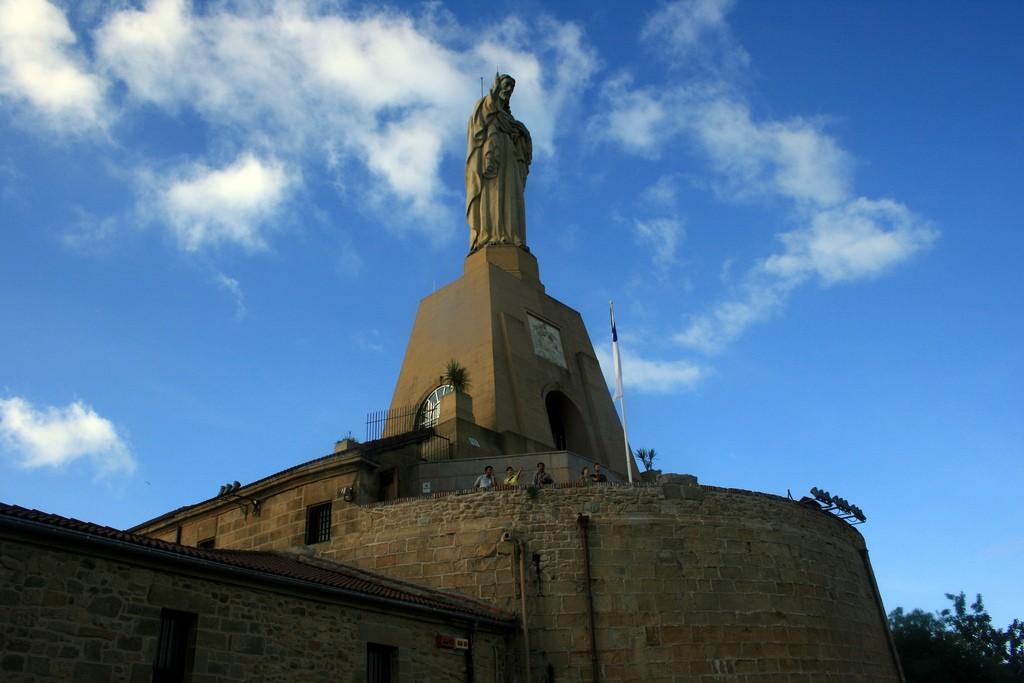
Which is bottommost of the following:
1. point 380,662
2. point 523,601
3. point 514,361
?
point 380,662

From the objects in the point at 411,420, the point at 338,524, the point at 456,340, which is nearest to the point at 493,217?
the point at 456,340

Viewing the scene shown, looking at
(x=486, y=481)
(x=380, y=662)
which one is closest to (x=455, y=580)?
(x=486, y=481)

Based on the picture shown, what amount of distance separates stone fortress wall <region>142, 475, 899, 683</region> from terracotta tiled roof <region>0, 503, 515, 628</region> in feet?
1.87

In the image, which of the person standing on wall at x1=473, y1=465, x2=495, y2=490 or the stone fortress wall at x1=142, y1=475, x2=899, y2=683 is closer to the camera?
the stone fortress wall at x1=142, y1=475, x2=899, y2=683

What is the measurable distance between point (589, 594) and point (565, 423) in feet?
43.0

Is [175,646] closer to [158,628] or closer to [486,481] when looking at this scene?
[158,628]

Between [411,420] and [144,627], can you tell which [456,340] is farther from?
[144,627]

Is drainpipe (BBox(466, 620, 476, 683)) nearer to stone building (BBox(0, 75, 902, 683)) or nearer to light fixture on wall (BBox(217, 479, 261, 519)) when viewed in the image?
stone building (BBox(0, 75, 902, 683))

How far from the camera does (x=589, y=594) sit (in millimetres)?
17484

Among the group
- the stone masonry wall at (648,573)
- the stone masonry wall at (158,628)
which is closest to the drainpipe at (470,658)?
the stone masonry wall at (158,628)

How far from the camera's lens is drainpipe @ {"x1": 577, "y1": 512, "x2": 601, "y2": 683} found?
16859 millimetres

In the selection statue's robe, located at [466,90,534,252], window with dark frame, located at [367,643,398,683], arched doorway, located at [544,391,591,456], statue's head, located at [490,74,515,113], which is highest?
statue's head, located at [490,74,515,113]

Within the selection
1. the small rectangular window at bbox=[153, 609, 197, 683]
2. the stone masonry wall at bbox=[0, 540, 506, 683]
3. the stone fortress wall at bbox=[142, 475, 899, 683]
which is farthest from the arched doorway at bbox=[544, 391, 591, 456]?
the small rectangular window at bbox=[153, 609, 197, 683]

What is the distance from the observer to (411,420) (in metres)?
28.7
